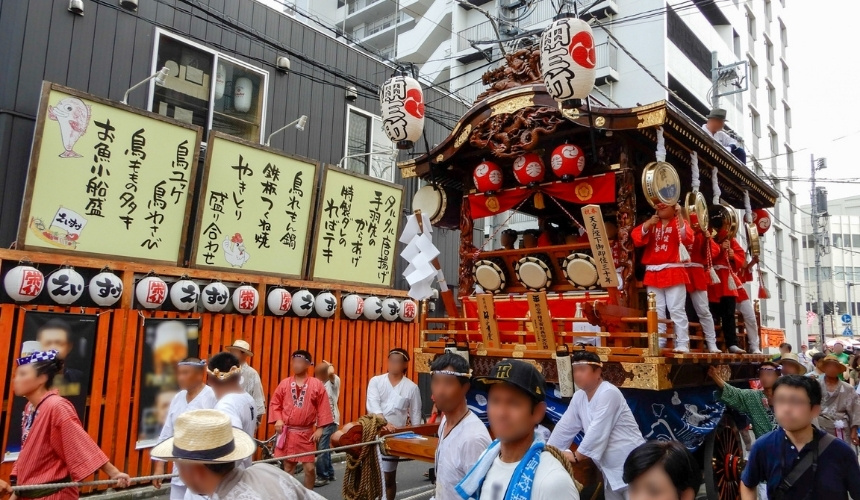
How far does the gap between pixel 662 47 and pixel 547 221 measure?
553 inches

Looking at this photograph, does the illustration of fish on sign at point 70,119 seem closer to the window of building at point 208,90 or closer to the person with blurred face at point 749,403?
the window of building at point 208,90

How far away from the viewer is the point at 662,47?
20516 mm

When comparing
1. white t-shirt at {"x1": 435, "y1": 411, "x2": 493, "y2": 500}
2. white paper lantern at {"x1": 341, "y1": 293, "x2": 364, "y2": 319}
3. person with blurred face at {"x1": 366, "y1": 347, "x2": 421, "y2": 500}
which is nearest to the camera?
white t-shirt at {"x1": 435, "y1": 411, "x2": 493, "y2": 500}

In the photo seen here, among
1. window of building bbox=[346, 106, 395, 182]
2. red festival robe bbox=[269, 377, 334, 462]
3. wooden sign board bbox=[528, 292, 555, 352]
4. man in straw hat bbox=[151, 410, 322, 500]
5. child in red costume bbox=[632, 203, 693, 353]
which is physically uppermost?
window of building bbox=[346, 106, 395, 182]

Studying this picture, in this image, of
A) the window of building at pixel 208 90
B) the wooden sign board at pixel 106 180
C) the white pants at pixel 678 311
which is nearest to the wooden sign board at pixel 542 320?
the white pants at pixel 678 311

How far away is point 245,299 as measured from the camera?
9.18 metres

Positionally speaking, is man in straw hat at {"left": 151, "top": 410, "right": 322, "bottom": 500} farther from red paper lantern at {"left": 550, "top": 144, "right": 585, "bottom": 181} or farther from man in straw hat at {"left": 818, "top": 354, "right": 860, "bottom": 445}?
man in straw hat at {"left": 818, "top": 354, "right": 860, "bottom": 445}

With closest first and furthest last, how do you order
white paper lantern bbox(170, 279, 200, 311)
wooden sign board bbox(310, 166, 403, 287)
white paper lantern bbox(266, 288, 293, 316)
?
white paper lantern bbox(170, 279, 200, 311)
white paper lantern bbox(266, 288, 293, 316)
wooden sign board bbox(310, 166, 403, 287)

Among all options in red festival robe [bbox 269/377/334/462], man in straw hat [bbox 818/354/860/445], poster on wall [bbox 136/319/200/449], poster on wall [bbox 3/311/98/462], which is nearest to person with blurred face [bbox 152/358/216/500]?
red festival robe [bbox 269/377/334/462]

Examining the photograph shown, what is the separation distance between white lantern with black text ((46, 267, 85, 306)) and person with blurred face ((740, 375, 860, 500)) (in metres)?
7.37

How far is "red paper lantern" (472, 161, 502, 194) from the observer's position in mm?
7555

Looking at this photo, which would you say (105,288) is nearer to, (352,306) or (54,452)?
(352,306)

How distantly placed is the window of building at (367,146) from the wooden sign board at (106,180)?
3.91m

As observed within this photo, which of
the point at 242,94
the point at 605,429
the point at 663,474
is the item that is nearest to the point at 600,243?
the point at 605,429
